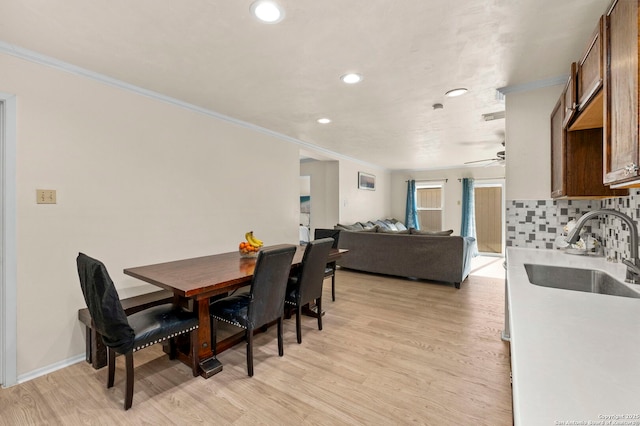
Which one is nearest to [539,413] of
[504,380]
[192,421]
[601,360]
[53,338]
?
[601,360]

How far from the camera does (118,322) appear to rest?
1661 mm

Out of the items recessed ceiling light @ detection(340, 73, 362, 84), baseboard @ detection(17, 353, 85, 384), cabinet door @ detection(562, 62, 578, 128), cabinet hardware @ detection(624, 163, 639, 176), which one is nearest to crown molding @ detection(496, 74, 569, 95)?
cabinet door @ detection(562, 62, 578, 128)

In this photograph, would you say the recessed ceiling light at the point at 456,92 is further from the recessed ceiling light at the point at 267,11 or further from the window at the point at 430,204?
the window at the point at 430,204

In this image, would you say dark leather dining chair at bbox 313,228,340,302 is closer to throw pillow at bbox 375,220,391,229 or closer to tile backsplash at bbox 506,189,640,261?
tile backsplash at bbox 506,189,640,261

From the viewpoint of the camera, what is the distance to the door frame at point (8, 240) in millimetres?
1963

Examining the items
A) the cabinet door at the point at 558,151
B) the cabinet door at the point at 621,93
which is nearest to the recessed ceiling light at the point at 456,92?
the cabinet door at the point at 558,151

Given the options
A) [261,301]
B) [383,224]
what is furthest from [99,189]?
[383,224]

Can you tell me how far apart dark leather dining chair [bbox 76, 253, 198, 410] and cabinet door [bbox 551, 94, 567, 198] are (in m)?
2.70

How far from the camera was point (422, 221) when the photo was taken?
8547 mm

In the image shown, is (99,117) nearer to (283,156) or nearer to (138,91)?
(138,91)

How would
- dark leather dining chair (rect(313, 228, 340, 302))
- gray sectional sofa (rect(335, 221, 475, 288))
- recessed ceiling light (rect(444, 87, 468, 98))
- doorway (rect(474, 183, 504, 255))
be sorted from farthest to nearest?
1. doorway (rect(474, 183, 504, 255))
2. gray sectional sofa (rect(335, 221, 475, 288))
3. dark leather dining chair (rect(313, 228, 340, 302))
4. recessed ceiling light (rect(444, 87, 468, 98))

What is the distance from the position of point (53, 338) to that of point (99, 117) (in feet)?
5.76

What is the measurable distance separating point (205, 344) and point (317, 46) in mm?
2298

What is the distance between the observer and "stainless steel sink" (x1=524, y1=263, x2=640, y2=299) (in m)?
1.57
